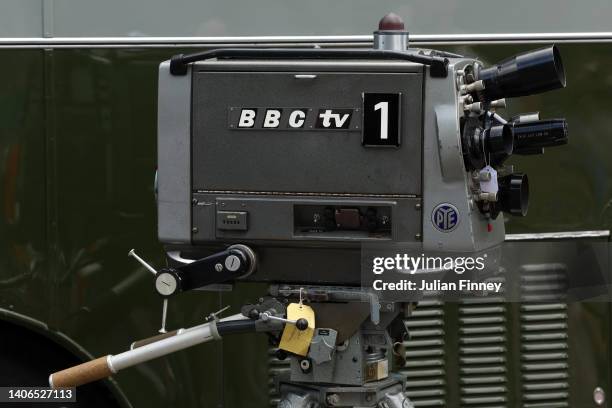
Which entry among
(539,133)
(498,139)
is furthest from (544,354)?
(498,139)

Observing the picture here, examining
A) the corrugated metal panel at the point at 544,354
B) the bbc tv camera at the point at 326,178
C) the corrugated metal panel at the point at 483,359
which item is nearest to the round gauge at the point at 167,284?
the bbc tv camera at the point at 326,178

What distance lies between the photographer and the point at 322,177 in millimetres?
3686

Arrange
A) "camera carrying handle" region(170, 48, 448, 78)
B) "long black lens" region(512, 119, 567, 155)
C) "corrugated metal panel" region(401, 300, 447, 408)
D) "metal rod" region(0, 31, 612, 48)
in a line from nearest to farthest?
"camera carrying handle" region(170, 48, 448, 78) → "long black lens" region(512, 119, 567, 155) → "metal rod" region(0, 31, 612, 48) → "corrugated metal panel" region(401, 300, 447, 408)

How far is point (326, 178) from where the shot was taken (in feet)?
12.1

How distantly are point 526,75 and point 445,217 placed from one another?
1.49ft

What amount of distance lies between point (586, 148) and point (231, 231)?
1710 mm

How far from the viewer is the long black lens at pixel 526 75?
12.1 feet

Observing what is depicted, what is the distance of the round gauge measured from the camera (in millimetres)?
3770

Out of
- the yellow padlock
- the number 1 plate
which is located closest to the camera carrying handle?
the number 1 plate

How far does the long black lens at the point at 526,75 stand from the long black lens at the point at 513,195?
0.24 m
